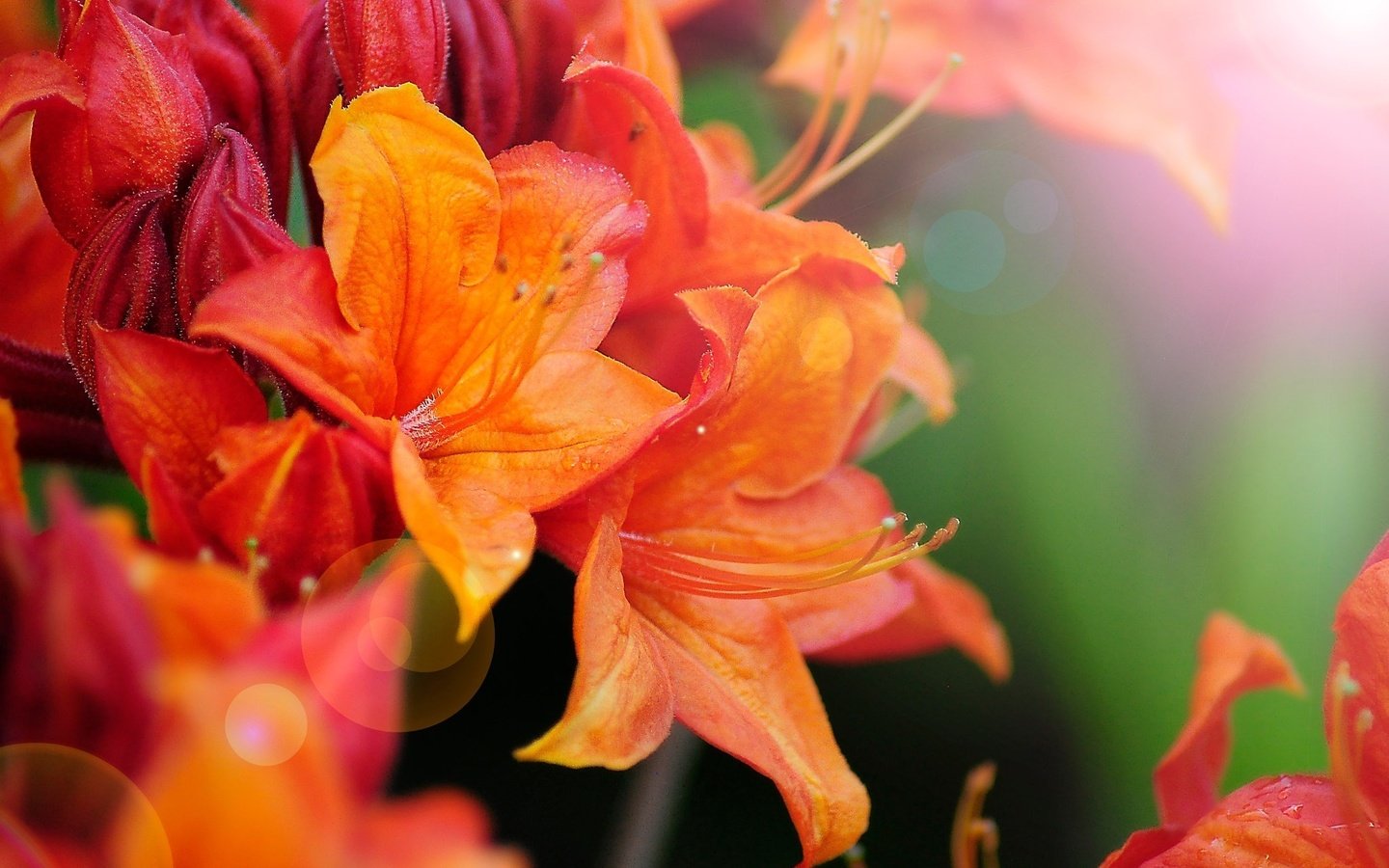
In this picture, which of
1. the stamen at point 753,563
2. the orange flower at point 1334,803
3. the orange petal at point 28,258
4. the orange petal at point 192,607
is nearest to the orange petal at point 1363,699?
the orange flower at point 1334,803

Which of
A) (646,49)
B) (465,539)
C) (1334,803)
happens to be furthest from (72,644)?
(1334,803)

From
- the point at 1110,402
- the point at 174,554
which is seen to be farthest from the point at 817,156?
the point at 174,554

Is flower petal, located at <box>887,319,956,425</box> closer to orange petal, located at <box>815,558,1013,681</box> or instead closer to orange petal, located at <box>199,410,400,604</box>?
orange petal, located at <box>815,558,1013,681</box>

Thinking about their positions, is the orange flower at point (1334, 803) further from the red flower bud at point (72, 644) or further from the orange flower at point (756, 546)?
the red flower bud at point (72, 644)

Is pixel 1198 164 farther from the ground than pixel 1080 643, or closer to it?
farther from the ground

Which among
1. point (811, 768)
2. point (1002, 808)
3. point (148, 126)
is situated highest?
point (148, 126)

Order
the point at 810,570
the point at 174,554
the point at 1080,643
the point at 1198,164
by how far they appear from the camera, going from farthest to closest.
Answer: the point at 1080,643
the point at 1198,164
the point at 810,570
the point at 174,554

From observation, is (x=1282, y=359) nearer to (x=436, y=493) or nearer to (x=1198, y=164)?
(x=1198, y=164)

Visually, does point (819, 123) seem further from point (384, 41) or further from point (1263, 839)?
point (1263, 839)
